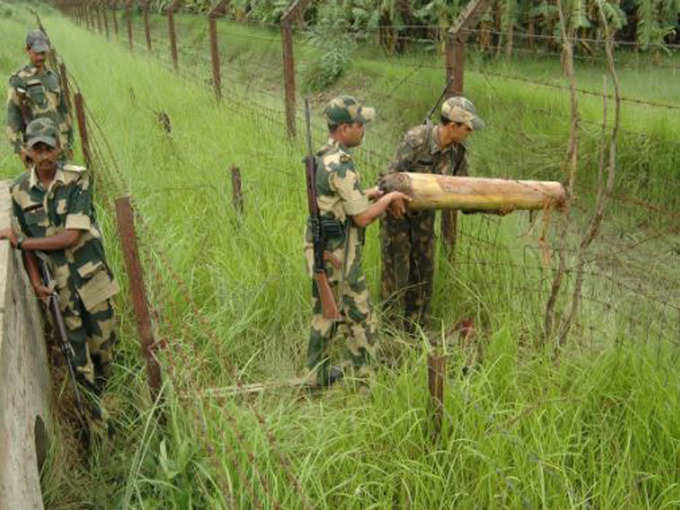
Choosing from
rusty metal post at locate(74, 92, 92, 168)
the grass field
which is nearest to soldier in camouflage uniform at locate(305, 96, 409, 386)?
the grass field

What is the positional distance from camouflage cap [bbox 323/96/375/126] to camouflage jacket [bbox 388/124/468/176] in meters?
0.61

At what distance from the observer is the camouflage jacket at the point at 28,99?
5969 mm

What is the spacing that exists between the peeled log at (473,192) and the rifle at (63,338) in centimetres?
175

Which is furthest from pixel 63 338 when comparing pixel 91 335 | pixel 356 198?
pixel 356 198

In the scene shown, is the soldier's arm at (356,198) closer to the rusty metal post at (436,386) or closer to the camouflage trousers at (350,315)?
the camouflage trousers at (350,315)

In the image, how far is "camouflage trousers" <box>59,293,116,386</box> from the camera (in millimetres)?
3449

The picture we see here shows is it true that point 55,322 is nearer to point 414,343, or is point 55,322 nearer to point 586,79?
point 414,343

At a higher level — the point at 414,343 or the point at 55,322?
the point at 55,322

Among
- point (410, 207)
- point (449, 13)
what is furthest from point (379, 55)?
point (410, 207)

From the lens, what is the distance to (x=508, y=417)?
2.85 meters

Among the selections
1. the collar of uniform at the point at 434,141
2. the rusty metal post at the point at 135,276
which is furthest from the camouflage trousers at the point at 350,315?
the rusty metal post at the point at 135,276

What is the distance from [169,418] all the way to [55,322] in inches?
33.5

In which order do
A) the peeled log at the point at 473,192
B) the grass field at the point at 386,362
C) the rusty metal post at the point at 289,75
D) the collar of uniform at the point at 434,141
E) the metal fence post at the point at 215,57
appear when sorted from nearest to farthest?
the grass field at the point at 386,362
the peeled log at the point at 473,192
the collar of uniform at the point at 434,141
the rusty metal post at the point at 289,75
the metal fence post at the point at 215,57

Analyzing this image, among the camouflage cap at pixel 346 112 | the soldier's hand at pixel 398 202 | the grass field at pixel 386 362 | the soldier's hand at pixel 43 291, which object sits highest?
the camouflage cap at pixel 346 112
